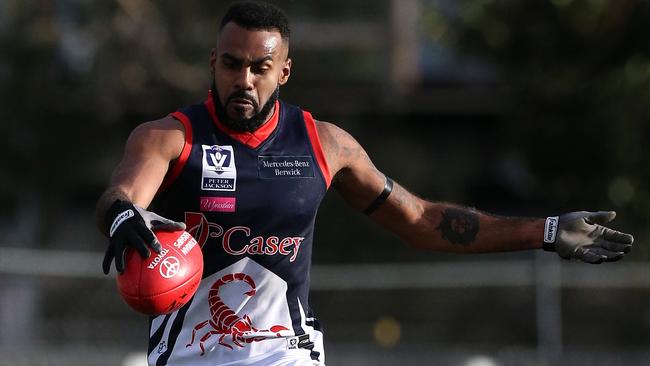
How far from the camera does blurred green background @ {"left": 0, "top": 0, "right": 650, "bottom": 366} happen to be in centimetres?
1319

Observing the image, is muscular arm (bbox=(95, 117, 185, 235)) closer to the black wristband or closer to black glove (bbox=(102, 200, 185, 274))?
black glove (bbox=(102, 200, 185, 274))

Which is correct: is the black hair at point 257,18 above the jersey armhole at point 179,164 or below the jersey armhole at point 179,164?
above

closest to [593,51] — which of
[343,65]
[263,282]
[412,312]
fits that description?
[412,312]

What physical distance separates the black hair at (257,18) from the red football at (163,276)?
1211 millimetres

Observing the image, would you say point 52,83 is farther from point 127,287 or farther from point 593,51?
point 127,287

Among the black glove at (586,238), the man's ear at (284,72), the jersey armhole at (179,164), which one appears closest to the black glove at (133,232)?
the jersey armhole at (179,164)

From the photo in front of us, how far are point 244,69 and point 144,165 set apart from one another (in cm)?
67

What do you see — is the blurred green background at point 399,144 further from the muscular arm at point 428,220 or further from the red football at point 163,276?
the red football at point 163,276

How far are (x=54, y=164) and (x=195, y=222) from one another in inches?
481

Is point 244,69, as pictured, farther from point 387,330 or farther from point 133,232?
point 387,330

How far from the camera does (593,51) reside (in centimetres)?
1409

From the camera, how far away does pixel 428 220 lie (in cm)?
621

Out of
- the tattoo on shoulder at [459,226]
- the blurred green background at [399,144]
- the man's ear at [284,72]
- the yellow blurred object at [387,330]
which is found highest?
the blurred green background at [399,144]

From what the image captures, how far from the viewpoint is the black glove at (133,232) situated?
4514mm
